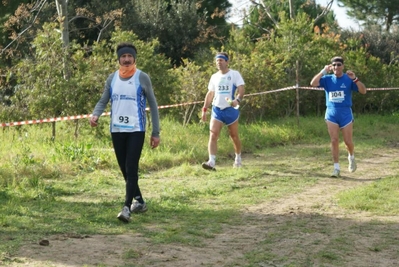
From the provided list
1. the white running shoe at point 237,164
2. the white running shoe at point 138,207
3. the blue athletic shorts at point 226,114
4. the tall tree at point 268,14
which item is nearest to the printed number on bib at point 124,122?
the white running shoe at point 138,207

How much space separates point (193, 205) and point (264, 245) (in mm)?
2348

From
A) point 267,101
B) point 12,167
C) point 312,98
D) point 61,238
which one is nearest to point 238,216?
point 61,238

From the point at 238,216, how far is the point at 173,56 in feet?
73.3

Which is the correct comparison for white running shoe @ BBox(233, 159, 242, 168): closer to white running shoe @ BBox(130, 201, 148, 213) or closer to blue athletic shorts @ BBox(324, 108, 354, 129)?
blue athletic shorts @ BBox(324, 108, 354, 129)

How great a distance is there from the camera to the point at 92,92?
15.6 m

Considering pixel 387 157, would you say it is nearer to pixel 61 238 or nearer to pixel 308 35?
pixel 308 35

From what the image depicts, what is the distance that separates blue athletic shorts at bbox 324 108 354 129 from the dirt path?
125 inches

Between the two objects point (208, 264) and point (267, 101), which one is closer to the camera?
point (208, 264)

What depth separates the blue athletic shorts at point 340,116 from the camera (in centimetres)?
1242

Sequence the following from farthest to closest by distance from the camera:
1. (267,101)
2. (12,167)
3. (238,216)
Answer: (267,101) → (12,167) → (238,216)

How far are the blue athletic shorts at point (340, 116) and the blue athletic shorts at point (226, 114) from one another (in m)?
1.52

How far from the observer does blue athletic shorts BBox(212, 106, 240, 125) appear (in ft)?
43.0

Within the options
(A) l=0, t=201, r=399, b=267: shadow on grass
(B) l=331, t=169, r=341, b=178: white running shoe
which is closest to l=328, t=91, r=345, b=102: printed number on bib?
(B) l=331, t=169, r=341, b=178: white running shoe

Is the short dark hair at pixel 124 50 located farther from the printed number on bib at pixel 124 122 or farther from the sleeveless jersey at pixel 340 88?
the sleeveless jersey at pixel 340 88
